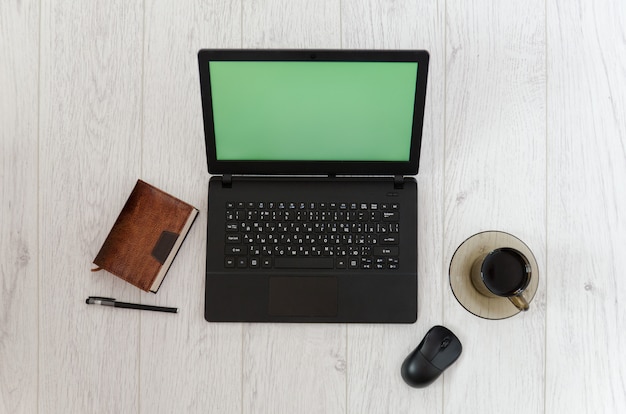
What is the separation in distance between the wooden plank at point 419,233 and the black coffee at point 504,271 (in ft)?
0.32

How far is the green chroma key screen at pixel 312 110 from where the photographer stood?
85 centimetres

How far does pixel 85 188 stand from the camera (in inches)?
38.2

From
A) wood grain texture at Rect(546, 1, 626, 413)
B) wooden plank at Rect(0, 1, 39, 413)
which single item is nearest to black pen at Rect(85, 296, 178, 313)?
wooden plank at Rect(0, 1, 39, 413)

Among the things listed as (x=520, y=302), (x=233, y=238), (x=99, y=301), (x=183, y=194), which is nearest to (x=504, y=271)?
(x=520, y=302)

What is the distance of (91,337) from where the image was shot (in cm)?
95

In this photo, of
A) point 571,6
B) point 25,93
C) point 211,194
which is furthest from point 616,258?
point 25,93

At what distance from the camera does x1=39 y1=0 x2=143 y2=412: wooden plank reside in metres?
0.95

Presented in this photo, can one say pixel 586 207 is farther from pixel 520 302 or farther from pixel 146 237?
pixel 146 237

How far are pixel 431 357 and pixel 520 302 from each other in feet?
0.54

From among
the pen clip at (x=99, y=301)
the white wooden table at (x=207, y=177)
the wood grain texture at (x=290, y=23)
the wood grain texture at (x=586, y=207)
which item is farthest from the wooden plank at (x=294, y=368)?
the wood grain texture at (x=290, y=23)

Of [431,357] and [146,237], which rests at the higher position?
[146,237]

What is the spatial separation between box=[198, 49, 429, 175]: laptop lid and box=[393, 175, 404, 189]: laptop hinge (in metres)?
0.01

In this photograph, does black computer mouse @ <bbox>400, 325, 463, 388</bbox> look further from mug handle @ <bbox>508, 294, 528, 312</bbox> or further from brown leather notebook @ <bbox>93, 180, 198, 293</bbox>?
brown leather notebook @ <bbox>93, 180, 198, 293</bbox>

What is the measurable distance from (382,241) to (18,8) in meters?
0.76
